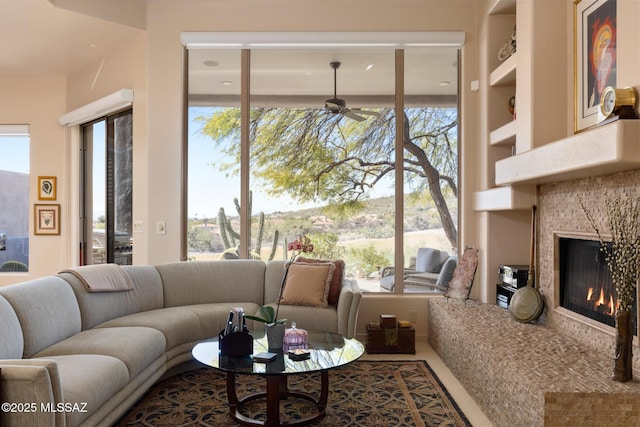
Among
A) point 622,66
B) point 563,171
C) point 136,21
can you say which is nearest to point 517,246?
point 563,171

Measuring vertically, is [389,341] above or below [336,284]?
below

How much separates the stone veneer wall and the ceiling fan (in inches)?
75.1

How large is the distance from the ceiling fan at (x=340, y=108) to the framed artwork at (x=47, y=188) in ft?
12.1

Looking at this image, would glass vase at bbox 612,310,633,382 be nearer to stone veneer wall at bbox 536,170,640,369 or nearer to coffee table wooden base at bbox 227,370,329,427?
stone veneer wall at bbox 536,170,640,369

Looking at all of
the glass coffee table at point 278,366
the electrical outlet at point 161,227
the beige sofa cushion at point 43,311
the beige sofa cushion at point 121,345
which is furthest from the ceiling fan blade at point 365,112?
the beige sofa cushion at point 43,311

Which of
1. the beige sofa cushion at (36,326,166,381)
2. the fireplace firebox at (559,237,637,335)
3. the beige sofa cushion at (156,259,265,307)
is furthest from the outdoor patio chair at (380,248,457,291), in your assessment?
the beige sofa cushion at (36,326,166,381)

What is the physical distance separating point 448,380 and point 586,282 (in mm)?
1207

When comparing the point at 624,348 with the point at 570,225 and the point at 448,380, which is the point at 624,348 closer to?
the point at 570,225

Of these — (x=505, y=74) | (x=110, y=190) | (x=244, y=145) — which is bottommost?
(x=110, y=190)

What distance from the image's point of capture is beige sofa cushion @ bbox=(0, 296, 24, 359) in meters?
2.48

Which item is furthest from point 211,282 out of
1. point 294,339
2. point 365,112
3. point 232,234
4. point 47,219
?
point 47,219

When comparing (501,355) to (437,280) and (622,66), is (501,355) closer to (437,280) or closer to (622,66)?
(622,66)

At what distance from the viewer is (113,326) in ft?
11.0

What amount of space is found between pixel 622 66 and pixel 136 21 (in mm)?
4280
